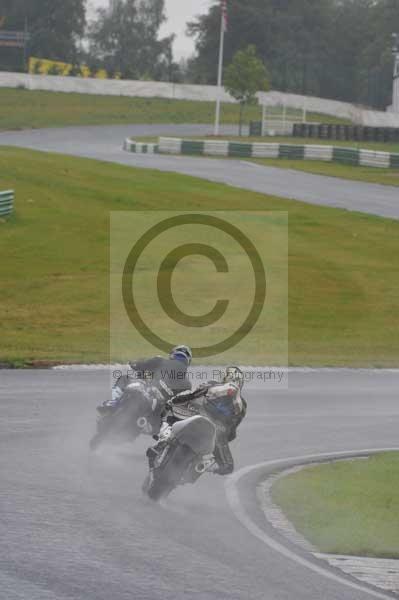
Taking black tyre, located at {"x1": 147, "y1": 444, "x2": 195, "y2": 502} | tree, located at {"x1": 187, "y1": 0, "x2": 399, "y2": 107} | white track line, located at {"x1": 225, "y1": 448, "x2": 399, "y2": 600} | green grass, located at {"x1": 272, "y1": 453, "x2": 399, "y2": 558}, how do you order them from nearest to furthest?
white track line, located at {"x1": 225, "y1": 448, "x2": 399, "y2": 600} → green grass, located at {"x1": 272, "y1": 453, "x2": 399, "y2": 558} → black tyre, located at {"x1": 147, "y1": 444, "x2": 195, "y2": 502} → tree, located at {"x1": 187, "y1": 0, "x2": 399, "y2": 107}

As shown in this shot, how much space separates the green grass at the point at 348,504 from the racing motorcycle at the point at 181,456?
1173 millimetres

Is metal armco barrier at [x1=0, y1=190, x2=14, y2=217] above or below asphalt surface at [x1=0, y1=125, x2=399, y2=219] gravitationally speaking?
below

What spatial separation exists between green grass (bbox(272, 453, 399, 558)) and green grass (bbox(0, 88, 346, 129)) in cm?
6919

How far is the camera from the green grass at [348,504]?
1014 centimetres

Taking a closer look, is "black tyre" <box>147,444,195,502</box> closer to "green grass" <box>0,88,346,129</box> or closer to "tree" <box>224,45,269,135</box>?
"green grass" <box>0,88,346,129</box>

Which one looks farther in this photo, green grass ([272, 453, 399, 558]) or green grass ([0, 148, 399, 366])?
green grass ([0, 148, 399, 366])

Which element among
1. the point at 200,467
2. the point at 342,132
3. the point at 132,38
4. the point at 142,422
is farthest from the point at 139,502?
the point at 132,38

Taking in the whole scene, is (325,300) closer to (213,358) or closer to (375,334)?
(375,334)

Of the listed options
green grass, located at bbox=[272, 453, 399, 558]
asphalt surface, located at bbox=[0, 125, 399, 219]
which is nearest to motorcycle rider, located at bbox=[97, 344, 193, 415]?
green grass, located at bbox=[272, 453, 399, 558]

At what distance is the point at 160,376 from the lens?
1270cm

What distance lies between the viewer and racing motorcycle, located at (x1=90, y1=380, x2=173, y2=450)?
1255 cm

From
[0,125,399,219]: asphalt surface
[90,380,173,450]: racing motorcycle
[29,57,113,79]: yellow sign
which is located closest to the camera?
[90,380,173,450]: racing motorcycle

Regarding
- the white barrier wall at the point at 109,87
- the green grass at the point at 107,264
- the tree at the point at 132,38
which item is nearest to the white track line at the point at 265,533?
the green grass at the point at 107,264

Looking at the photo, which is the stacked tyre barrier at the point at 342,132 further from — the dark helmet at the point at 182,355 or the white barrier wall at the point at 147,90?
the dark helmet at the point at 182,355
